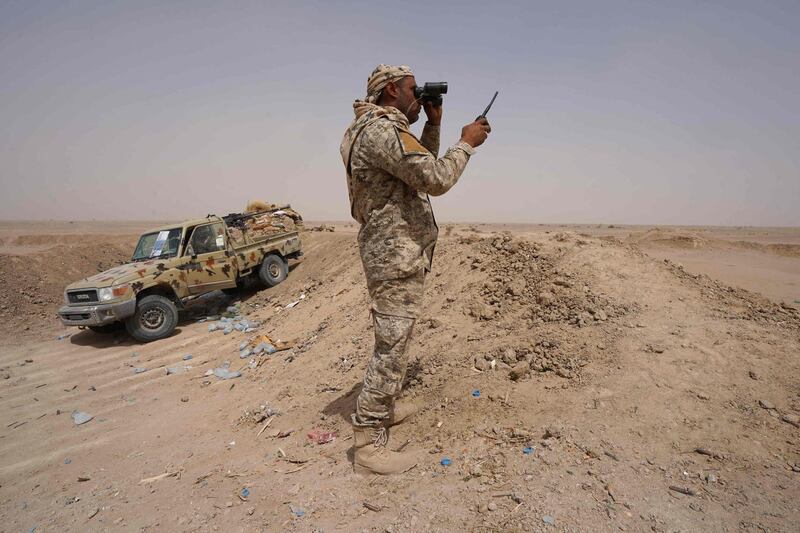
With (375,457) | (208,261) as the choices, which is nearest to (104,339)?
(208,261)

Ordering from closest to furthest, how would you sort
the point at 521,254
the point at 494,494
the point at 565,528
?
the point at 565,528 < the point at 494,494 < the point at 521,254

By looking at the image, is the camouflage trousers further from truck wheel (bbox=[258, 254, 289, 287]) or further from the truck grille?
truck wheel (bbox=[258, 254, 289, 287])

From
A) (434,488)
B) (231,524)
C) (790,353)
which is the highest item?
(790,353)

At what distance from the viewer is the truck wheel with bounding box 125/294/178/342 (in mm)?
7078

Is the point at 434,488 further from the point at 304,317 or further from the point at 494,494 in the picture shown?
the point at 304,317

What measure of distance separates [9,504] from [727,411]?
16.5 ft

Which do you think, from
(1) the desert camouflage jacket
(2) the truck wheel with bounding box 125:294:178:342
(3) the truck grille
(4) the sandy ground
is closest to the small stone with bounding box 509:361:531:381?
(4) the sandy ground

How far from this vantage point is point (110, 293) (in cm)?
680

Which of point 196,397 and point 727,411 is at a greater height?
point 727,411

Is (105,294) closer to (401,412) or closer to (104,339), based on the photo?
(104,339)

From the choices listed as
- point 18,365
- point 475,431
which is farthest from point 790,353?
point 18,365

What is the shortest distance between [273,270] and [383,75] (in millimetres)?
7956

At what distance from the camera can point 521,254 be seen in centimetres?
493

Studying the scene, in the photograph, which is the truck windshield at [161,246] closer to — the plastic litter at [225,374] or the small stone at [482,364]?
the plastic litter at [225,374]
